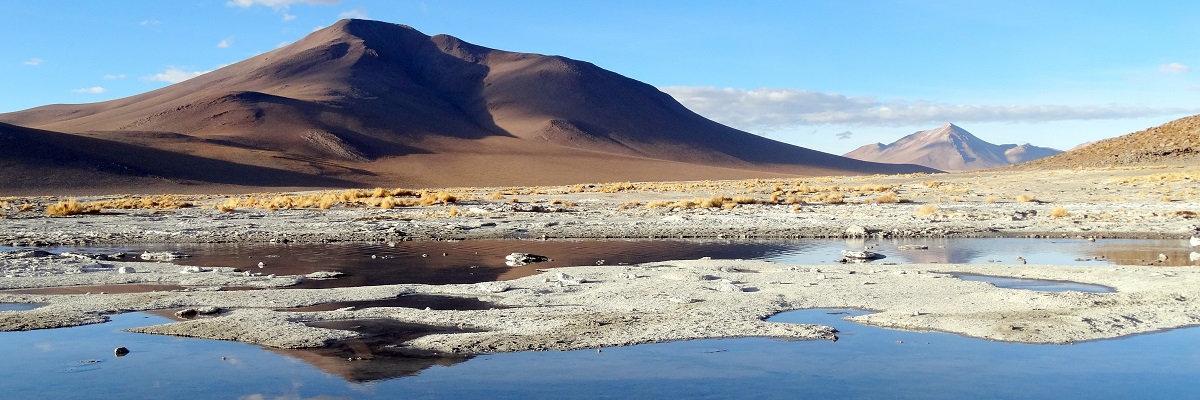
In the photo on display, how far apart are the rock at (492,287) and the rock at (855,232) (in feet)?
35.7

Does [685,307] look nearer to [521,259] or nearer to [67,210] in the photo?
[521,259]

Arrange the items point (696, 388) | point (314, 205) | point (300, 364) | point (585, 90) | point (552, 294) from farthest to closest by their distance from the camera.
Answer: point (585, 90), point (314, 205), point (552, 294), point (300, 364), point (696, 388)

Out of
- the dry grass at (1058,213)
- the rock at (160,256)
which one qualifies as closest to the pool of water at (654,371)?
the rock at (160,256)

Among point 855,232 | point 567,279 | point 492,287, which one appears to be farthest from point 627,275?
point 855,232

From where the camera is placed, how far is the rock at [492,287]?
475 inches

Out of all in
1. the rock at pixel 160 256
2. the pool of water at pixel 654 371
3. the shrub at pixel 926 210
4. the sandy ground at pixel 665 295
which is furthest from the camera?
the shrub at pixel 926 210

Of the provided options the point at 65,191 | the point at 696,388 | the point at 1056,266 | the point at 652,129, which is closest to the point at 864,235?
the point at 1056,266

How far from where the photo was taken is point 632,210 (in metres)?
31.4

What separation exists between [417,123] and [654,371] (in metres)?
125

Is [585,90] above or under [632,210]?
above

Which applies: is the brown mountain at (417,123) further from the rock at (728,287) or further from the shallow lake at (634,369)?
the shallow lake at (634,369)

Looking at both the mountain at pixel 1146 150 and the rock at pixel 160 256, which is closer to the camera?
the rock at pixel 160 256

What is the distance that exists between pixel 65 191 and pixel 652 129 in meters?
95.1

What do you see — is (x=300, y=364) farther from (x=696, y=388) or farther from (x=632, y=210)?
(x=632, y=210)
